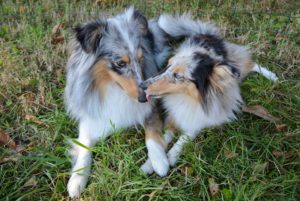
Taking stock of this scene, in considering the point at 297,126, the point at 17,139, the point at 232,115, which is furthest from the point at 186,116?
the point at 17,139

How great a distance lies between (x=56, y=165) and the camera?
8.79ft

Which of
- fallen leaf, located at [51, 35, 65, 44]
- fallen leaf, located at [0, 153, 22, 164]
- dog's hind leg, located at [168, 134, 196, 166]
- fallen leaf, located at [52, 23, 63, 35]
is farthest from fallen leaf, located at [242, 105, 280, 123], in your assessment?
fallen leaf, located at [52, 23, 63, 35]

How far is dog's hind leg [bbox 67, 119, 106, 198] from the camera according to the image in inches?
98.5

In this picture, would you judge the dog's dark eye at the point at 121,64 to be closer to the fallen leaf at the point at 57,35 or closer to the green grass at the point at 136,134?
the green grass at the point at 136,134

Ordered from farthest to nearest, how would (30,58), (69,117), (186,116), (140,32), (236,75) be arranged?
(30,58) < (69,117) < (186,116) < (140,32) < (236,75)

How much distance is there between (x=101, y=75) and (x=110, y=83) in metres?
0.10

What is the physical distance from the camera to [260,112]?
3.06 meters

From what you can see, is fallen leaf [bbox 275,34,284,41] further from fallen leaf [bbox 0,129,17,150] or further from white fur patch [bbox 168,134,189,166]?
fallen leaf [bbox 0,129,17,150]

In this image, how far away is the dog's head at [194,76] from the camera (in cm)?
253

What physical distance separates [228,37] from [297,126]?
1.52 meters

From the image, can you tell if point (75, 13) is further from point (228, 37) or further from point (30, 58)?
point (228, 37)

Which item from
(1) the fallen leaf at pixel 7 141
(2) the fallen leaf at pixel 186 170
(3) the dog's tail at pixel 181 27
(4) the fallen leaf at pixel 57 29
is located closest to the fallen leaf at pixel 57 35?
(4) the fallen leaf at pixel 57 29

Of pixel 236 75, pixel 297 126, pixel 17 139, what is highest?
pixel 236 75

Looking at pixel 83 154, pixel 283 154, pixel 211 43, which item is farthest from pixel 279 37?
pixel 83 154
